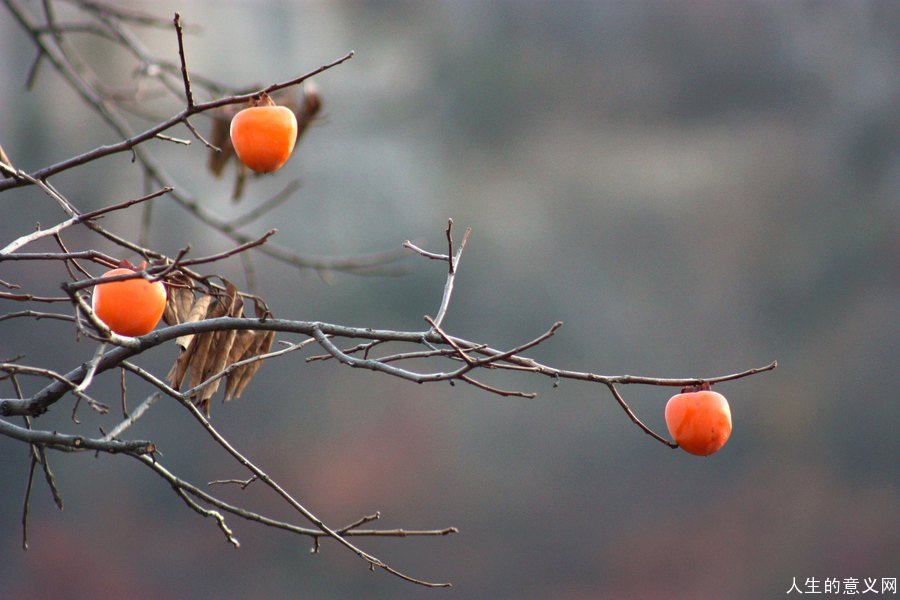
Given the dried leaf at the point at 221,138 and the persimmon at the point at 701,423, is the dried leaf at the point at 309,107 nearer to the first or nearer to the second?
the dried leaf at the point at 221,138

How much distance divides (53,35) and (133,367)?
1.67m

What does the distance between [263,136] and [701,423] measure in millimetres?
1020

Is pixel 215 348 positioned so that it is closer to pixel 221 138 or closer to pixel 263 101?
pixel 263 101

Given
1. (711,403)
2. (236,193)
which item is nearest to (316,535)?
(711,403)

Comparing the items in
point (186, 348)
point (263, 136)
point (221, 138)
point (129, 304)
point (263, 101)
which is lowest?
point (129, 304)

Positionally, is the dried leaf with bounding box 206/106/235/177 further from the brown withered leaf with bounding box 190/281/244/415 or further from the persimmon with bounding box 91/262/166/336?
the persimmon with bounding box 91/262/166/336

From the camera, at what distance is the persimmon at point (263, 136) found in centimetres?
176

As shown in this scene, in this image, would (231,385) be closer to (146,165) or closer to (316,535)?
(316,535)

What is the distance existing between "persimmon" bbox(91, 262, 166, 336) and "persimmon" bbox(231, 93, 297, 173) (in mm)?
362

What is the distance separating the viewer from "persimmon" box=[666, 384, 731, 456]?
1676 mm

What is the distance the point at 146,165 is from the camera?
2.79 m

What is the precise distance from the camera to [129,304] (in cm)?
149

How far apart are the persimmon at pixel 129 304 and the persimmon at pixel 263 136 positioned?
0.36 metres

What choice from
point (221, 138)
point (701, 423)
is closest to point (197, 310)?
point (221, 138)
